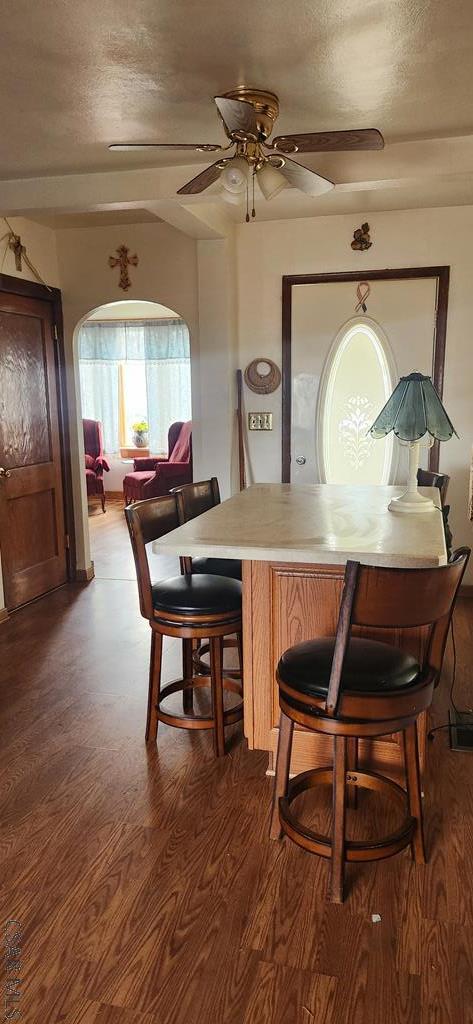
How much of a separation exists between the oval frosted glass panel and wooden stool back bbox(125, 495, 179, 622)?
220 centimetres

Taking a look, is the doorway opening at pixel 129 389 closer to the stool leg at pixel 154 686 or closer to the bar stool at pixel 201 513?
the bar stool at pixel 201 513

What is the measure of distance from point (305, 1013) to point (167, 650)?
7.48 feet

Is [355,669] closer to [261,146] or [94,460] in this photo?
[261,146]

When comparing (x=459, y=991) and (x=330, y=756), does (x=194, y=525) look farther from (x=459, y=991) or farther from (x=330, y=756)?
(x=459, y=991)

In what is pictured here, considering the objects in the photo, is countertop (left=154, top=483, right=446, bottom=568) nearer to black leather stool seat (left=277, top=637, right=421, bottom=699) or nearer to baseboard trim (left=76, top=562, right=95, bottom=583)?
black leather stool seat (left=277, top=637, right=421, bottom=699)

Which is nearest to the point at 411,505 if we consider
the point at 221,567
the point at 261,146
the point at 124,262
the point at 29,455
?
the point at 221,567

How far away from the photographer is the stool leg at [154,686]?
8.51ft

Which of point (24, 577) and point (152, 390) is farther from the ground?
point (152, 390)

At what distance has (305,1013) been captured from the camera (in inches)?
58.6

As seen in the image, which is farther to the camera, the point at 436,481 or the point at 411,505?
the point at 436,481

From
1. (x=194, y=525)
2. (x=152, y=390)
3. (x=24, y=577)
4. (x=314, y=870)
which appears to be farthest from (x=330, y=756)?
(x=152, y=390)

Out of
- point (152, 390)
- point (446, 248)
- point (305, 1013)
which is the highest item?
point (446, 248)

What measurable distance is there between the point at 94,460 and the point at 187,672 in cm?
588

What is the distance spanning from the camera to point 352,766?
219 centimetres
